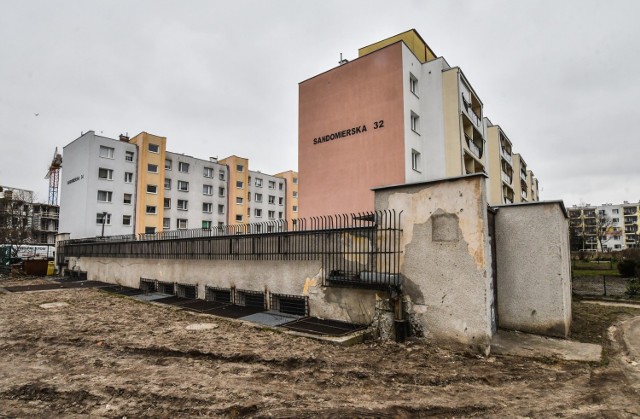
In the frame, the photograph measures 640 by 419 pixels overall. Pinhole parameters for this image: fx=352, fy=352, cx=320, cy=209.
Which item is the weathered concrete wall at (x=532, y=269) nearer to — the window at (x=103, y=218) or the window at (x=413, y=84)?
the window at (x=413, y=84)

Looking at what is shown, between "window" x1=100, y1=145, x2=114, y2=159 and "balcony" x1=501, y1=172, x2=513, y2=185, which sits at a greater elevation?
"window" x1=100, y1=145, x2=114, y2=159

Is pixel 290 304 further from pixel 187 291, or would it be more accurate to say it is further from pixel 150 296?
pixel 150 296

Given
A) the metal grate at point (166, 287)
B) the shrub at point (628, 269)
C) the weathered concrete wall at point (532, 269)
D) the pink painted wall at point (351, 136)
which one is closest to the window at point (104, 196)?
the pink painted wall at point (351, 136)

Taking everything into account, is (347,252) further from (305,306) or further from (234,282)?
(234,282)

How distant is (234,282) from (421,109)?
58.7 ft

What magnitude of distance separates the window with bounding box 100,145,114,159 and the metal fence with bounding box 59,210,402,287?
27886 mm

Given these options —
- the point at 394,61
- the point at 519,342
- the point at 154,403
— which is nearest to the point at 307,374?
the point at 154,403

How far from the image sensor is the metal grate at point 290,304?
30.6 ft

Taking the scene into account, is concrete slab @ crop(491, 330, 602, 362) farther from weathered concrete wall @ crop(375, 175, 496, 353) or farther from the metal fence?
the metal fence

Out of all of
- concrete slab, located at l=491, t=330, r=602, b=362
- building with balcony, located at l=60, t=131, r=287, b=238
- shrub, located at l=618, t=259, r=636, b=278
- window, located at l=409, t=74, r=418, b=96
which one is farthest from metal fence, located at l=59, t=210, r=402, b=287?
shrub, located at l=618, t=259, r=636, b=278

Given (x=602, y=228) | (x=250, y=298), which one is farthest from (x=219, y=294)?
(x=602, y=228)

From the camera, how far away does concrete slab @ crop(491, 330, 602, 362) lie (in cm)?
632

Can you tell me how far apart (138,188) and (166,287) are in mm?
29160

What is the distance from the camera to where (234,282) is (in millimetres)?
11531
